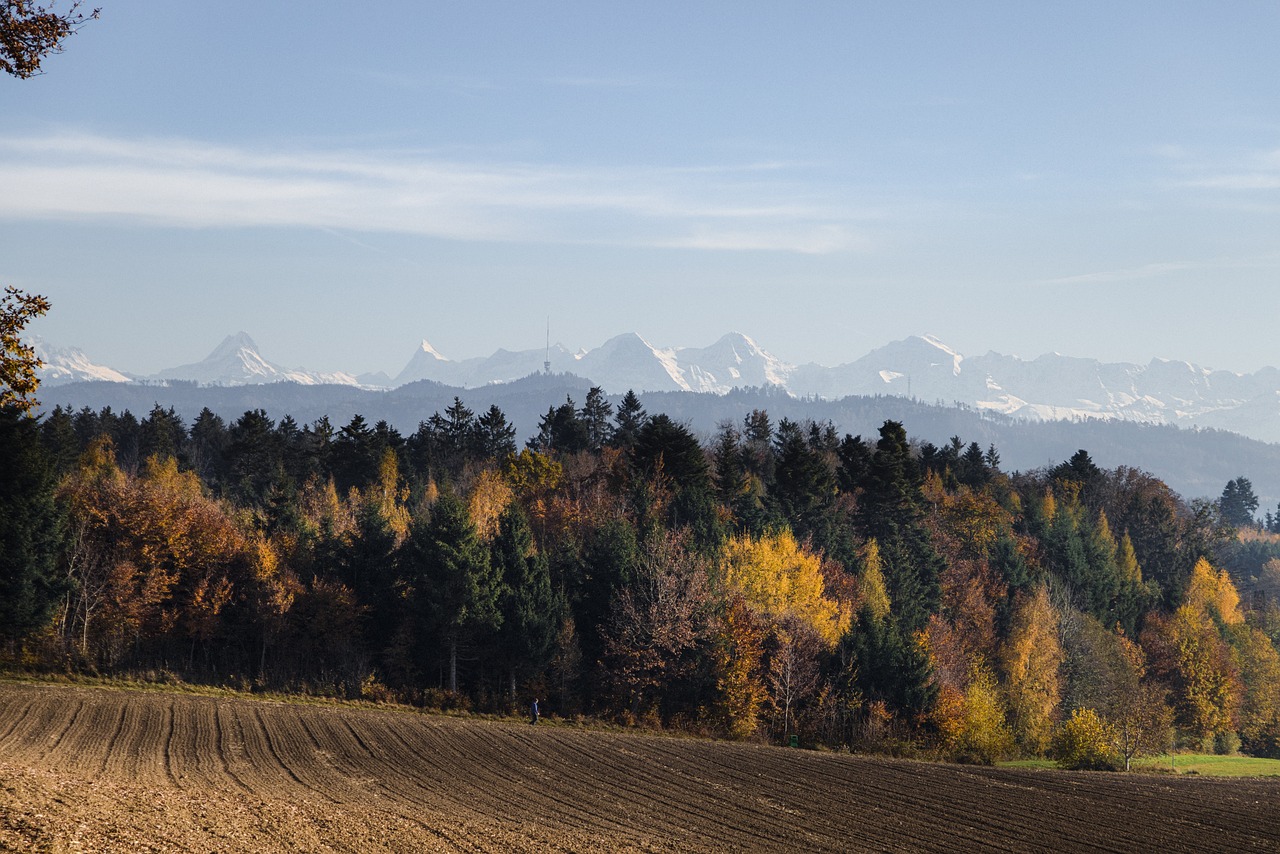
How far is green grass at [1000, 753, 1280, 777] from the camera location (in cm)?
7481

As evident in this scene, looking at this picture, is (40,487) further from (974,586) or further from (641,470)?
(974,586)

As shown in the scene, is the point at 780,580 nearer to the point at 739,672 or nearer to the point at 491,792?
the point at 739,672

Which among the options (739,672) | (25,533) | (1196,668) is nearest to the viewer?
(25,533)

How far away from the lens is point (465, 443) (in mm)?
133375

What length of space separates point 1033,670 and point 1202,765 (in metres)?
14.0

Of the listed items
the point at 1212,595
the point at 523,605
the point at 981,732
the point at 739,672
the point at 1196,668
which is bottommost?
the point at 981,732

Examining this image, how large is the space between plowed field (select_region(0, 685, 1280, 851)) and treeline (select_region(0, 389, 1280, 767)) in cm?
1359

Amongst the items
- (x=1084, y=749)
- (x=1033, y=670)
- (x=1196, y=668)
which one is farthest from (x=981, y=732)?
(x=1196, y=668)

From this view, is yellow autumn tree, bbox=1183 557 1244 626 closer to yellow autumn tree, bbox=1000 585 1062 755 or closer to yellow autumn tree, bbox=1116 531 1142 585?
yellow autumn tree, bbox=1116 531 1142 585

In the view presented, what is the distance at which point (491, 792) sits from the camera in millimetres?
38094

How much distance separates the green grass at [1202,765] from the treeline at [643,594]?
7.36 feet

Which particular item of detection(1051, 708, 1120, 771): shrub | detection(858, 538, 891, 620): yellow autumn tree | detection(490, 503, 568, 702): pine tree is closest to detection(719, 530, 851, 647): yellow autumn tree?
detection(858, 538, 891, 620): yellow autumn tree

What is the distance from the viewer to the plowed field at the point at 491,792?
1119 inches

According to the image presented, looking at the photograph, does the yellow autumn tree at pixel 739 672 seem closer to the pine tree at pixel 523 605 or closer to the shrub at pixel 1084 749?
the pine tree at pixel 523 605
